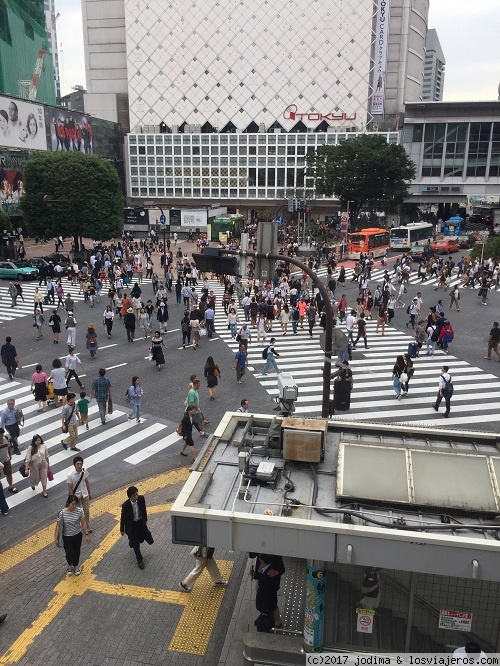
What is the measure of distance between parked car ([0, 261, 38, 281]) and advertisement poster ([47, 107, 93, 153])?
917 inches

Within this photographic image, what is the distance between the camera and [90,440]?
46.7ft

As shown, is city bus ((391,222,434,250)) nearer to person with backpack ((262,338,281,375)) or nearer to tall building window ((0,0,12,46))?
person with backpack ((262,338,281,375))

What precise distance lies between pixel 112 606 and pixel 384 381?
13.4 meters

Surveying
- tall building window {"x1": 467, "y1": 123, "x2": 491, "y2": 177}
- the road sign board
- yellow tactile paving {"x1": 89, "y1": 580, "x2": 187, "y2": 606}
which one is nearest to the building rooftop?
the road sign board

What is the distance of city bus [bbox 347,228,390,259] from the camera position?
48.7 m

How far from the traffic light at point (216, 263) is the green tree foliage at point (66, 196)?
39100 mm

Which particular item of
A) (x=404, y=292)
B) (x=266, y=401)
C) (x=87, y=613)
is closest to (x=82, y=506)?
(x=87, y=613)

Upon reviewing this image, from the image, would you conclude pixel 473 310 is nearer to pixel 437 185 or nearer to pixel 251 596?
pixel 251 596

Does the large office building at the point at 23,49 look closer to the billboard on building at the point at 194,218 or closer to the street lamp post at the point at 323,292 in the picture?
the billboard on building at the point at 194,218

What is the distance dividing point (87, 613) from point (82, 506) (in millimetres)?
1878

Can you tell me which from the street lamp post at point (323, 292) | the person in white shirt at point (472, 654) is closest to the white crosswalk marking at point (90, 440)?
the street lamp post at point (323, 292)

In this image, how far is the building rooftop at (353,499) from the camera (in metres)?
5.70

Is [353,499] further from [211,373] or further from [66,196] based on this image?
[66,196]

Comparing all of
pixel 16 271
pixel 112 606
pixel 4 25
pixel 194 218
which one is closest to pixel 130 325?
pixel 112 606
